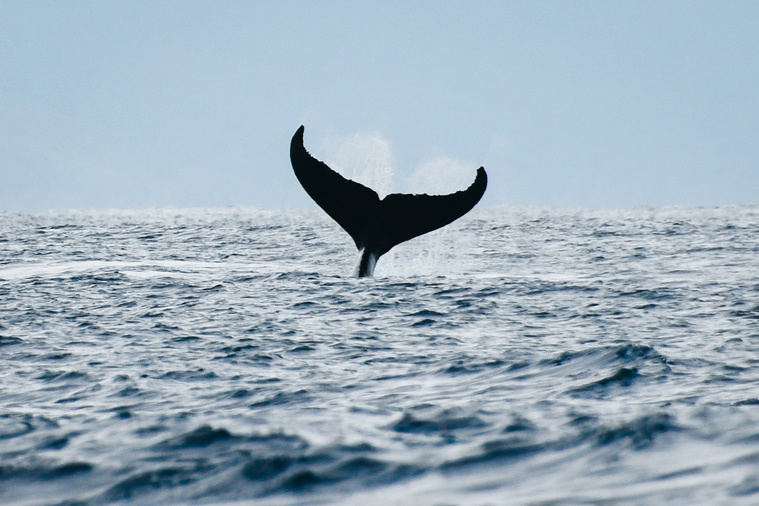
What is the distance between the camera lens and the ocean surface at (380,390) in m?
4.32

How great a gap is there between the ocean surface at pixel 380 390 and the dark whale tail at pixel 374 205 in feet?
2.83

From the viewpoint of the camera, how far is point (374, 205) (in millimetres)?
12766

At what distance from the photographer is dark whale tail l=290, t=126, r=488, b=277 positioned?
11.7 meters

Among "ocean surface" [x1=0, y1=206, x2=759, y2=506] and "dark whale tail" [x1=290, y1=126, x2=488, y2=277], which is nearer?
"ocean surface" [x1=0, y1=206, x2=759, y2=506]

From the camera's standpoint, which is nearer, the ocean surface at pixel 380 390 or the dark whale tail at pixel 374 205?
the ocean surface at pixel 380 390

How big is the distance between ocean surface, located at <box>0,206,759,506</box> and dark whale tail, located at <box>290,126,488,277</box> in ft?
2.83

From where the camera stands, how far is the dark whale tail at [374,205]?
38.4 feet

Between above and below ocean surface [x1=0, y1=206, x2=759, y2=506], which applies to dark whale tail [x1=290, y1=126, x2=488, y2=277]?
above

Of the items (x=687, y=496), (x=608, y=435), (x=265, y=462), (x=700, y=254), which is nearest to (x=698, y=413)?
(x=608, y=435)

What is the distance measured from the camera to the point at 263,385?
6734mm

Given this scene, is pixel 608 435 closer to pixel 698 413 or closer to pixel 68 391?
pixel 698 413

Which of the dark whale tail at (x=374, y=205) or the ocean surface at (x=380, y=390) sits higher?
the dark whale tail at (x=374, y=205)

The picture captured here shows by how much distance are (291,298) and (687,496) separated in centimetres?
868

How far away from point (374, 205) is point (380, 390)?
6.48m
